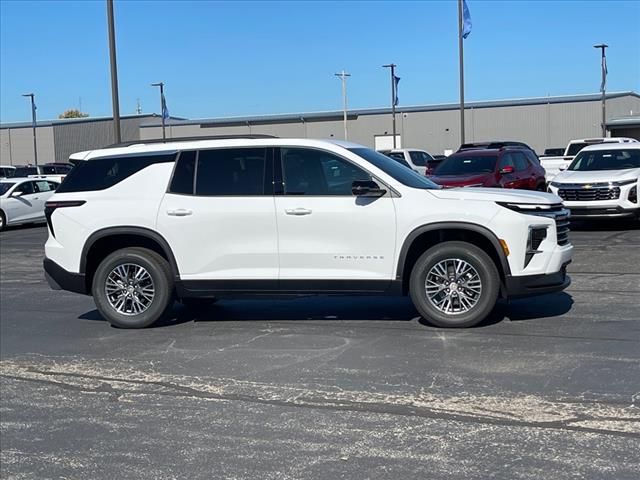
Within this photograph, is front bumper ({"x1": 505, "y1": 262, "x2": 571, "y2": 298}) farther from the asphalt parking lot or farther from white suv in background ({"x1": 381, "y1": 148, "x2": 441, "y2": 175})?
white suv in background ({"x1": 381, "y1": 148, "x2": 441, "y2": 175})

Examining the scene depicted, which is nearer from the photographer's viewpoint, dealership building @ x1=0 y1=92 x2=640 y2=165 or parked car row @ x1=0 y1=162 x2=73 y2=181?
parked car row @ x1=0 y1=162 x2=73 y2=181

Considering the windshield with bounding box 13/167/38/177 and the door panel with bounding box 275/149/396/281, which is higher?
the windshield with bounding box 13/167/38/177

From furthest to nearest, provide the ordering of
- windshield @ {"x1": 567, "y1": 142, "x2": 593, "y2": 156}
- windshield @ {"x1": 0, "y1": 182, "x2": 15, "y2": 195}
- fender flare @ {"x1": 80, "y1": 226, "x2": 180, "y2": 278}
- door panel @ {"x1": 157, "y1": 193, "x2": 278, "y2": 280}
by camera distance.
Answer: windshield @ {"x1": 567, "y1": 142, "x2": 593, "y2": 156} → windshield @ {"x1": 0, "y1": 182, "x2": 15, "y2": 195} → fender flare @ {"x1": 80, "y1": 226, "x2": 180, "y2": 278} → door panel @ {"x1": 157, "y1": 193, "x2": 278, "y2": 280}

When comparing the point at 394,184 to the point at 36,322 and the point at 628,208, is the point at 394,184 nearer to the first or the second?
the point at 36,322

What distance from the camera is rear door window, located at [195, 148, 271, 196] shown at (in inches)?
335

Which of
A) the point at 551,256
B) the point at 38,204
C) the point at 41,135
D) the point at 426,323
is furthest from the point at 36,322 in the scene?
the point at 41,135

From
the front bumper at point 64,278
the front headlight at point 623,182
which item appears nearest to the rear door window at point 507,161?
the front headlight at point 623,182

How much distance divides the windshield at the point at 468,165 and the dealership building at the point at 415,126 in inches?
1782

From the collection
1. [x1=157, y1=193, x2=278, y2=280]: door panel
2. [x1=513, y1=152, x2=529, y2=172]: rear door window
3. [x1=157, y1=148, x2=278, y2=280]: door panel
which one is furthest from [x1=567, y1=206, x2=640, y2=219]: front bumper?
[x1=157, y1=193, x2=278, y2=280]: door panel

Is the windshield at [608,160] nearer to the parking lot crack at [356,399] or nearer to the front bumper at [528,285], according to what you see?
the front bumper at [528,285]

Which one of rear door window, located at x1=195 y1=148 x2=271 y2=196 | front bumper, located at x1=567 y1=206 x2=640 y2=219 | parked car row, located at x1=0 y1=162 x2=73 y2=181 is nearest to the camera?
rear door window, located at x1=195 y1=148 x2=271 y2=196

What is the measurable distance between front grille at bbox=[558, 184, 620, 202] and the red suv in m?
1.56

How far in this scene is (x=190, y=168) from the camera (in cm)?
870

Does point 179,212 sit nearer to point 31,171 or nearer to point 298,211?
point 298,211
